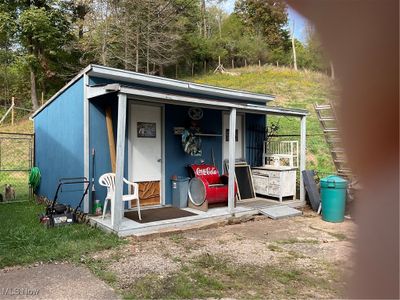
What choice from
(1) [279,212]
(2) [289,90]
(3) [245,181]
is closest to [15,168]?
(3) [245,181]

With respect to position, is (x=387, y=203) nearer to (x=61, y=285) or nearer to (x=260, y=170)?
(x=61, y=285)

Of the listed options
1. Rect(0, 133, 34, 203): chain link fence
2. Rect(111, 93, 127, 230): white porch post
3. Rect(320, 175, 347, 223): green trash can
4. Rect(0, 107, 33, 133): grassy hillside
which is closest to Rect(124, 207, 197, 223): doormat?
Rect(111, 93, 127, 230): white porch post

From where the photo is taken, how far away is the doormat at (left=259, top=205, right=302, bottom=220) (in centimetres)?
666

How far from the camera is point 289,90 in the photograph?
18719mm

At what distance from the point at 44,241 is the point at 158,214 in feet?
6.60

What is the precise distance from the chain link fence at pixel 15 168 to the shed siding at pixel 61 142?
55cm

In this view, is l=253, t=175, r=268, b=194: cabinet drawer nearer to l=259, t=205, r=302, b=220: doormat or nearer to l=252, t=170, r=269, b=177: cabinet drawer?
l=252, t=170, r=269, b=177: cabinet drawer

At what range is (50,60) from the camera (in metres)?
19.8

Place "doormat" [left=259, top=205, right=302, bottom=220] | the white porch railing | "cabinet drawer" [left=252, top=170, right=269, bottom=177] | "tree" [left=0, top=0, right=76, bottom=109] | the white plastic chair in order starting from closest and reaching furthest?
the white plastic chair
"doormat" [left=259, top=205, right=302, bottom=220]
"cabinet drawer" [left=252, top=170, right=269, bottom=177]
the white porch railing
"tree" [left=0, top=0, right=76, bottom=109]

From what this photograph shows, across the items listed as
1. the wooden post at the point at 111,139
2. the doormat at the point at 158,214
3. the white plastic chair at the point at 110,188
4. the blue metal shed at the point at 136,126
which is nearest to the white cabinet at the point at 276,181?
the blue metal shed at the point at 136,126

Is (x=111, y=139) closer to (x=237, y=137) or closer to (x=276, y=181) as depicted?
(x=237, y=137)

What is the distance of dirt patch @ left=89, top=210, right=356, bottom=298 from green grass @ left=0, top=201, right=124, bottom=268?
0.30 m

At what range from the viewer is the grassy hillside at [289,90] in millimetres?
648

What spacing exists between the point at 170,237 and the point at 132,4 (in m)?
14.9
